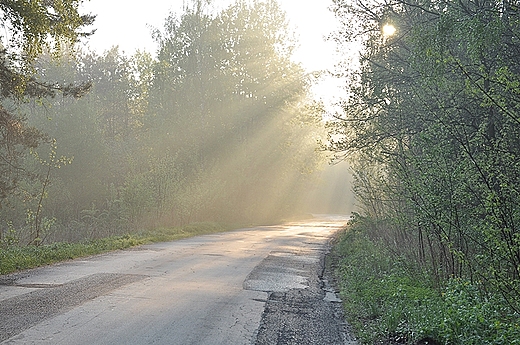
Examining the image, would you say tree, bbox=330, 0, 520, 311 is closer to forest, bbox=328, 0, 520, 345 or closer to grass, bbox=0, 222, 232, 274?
forest, bbox=328, 0, 520, 345

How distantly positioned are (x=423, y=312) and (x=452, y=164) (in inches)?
105

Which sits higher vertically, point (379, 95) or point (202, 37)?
point (202, 37)

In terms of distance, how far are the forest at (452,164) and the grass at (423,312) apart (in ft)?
0.06

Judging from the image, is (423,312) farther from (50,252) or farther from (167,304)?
(50,252)

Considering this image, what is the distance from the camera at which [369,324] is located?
7406 millimetres

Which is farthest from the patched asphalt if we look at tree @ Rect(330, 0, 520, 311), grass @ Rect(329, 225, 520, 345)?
tree @ Rect(330, 0, 520, 311)

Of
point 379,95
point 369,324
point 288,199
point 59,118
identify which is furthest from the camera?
point 288,199

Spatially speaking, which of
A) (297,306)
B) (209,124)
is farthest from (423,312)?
(209,124)

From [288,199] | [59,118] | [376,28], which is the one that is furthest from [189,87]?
[376,28]

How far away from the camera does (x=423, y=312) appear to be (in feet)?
22.1

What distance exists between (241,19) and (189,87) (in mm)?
7061

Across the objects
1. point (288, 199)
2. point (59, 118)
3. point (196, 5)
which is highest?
point (196, 5)

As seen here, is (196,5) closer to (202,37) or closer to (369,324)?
(202,37)

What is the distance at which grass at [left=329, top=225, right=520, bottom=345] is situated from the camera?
5.50 metres
